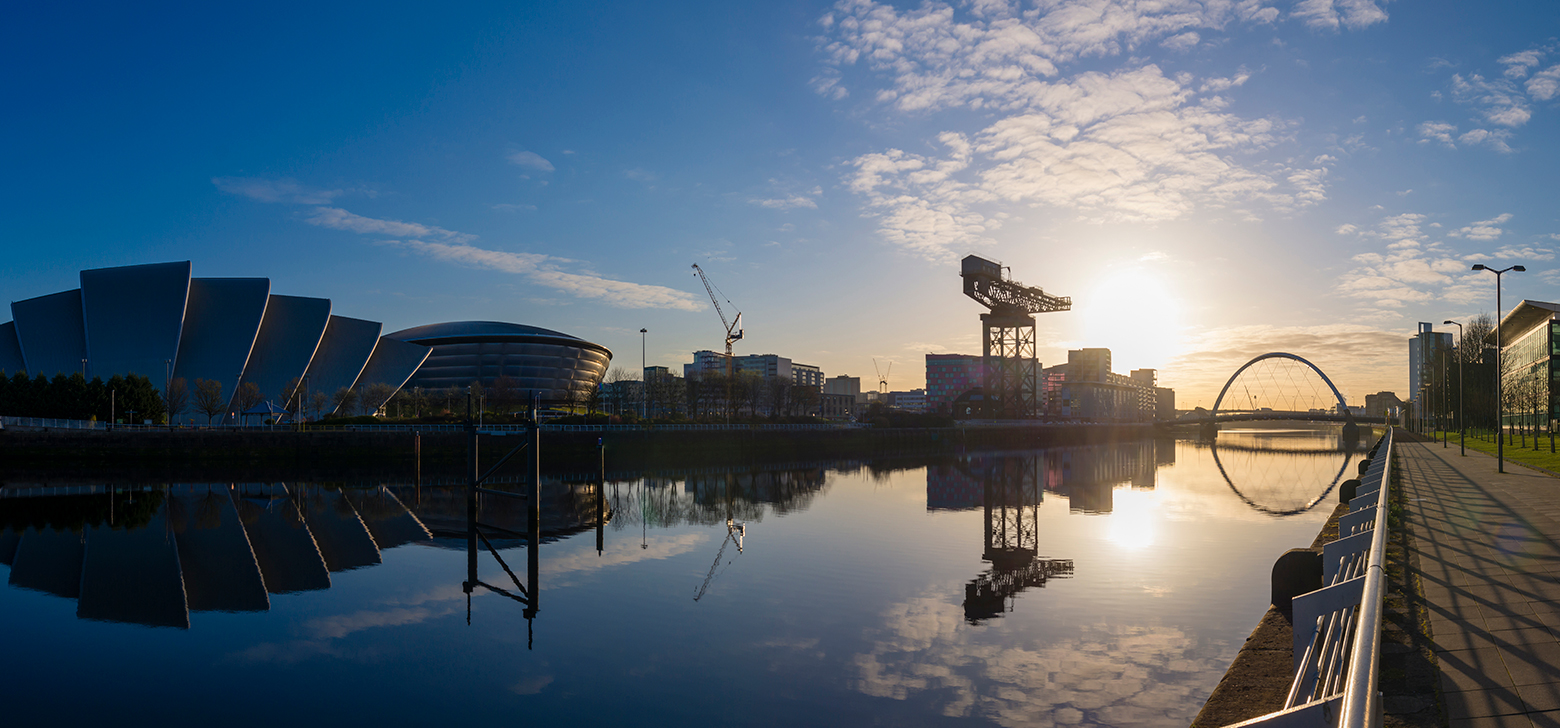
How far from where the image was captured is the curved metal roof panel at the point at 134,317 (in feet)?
230

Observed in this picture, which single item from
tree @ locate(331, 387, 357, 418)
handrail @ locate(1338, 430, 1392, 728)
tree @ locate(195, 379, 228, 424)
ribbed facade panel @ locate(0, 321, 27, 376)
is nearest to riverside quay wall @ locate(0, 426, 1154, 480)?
tree @ locate(195, 379, 228, 424)

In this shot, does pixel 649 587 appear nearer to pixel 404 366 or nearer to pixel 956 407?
pixel 404 366

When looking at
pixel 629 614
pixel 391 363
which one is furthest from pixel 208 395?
pixel 629 614

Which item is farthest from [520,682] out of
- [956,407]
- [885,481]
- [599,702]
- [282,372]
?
[956,407]

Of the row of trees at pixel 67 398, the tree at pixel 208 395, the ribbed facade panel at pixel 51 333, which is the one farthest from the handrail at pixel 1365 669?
the ribbed facade panel at pixel 51 333

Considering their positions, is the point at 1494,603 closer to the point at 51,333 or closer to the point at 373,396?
the point at 373,396

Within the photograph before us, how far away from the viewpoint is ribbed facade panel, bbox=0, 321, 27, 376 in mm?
70062

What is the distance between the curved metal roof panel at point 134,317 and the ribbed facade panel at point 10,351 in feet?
21.5

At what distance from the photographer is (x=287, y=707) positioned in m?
9.17

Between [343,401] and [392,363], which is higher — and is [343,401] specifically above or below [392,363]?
below

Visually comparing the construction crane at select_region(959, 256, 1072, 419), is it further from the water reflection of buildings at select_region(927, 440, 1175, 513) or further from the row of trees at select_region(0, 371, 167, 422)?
the row of trees at select_region(0, 371, 167, 422)

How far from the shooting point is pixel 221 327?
75.2 metres

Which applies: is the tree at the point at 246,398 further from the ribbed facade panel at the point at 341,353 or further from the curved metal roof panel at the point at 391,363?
the curved metal roof panel at the point at 391,363

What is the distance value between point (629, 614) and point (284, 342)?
80980 millimetres
